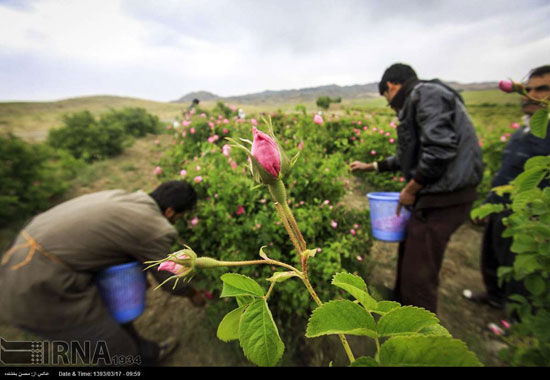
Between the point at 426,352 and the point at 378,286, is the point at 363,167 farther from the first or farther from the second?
the point at 426,352

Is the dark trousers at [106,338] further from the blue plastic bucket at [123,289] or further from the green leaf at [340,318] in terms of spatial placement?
the green leaf at [340,318]

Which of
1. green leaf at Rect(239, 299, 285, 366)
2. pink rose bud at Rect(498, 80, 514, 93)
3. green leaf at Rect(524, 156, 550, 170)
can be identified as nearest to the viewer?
green leaf at Rect(239, 299, 285, 366)

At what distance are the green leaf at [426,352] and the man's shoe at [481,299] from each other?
2.96 m

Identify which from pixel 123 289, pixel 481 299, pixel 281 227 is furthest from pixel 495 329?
pixel 123 289

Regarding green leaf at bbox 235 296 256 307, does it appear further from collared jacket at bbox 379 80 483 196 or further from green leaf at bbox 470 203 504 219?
collared jacket at bbox 379 80 483 196

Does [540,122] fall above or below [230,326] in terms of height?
above

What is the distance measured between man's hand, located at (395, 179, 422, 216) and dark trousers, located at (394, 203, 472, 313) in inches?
3.2

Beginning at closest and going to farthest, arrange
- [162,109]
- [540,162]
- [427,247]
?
[540,162] < [427,247] < [162,109]

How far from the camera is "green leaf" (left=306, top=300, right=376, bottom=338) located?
0.87 feet

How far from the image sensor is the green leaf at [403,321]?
26 cm

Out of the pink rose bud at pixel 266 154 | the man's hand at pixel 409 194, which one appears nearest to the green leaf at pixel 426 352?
Answer: the pink rose bud at pixel 266 154

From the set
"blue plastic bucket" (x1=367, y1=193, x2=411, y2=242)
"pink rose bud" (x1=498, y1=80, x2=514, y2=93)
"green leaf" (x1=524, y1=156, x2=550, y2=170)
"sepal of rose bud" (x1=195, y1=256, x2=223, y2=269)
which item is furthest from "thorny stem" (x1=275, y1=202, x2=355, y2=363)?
"blue plastic bucket" (x1=367, y1=193, x2=411, y2=242)

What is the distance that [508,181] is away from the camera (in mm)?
2002

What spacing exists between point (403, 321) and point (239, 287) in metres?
0.21
